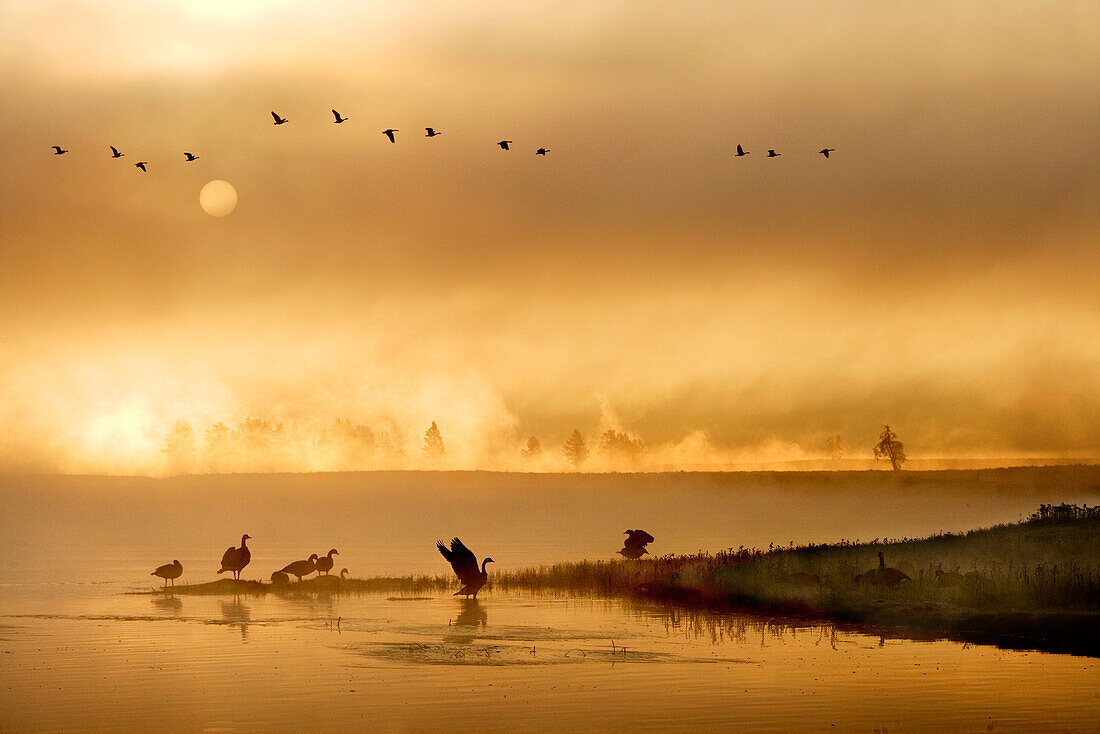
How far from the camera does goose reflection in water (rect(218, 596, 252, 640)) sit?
40.9m

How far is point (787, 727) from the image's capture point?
25.2m

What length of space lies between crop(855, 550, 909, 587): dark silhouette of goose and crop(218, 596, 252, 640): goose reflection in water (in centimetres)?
1978

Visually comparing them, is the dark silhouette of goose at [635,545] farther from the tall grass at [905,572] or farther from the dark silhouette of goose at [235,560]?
the dark silhouette of goose at [235,560]

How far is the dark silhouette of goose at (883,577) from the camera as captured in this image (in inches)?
1767

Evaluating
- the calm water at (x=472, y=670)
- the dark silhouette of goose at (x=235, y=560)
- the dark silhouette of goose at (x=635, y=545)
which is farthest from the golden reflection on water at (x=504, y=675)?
the dark silhouette of goose at (x=635, y=545)

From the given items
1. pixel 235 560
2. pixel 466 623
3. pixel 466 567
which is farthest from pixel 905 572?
Answer: pixel 235 560

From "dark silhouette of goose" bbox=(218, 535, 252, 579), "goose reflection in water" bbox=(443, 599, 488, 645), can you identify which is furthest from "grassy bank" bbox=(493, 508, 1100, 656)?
"dark silhouette of goose" bbox=(218, 535, 252, 579)

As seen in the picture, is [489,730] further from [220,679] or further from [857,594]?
[857,594]

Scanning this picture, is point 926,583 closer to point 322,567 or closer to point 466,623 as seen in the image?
point 466,623

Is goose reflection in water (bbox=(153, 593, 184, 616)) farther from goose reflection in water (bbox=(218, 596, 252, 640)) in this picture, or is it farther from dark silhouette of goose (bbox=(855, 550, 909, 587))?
dark silhouette of goose (bbox=(855, 550, 909, 587))

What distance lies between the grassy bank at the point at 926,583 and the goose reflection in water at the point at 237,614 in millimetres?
10982

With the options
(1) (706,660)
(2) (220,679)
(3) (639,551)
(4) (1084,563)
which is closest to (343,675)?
(2) (220,679)

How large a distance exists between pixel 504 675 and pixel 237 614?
51.8 ft

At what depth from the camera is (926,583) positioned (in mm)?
44000
